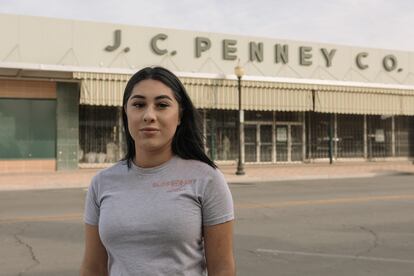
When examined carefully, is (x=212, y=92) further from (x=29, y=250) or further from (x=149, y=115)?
(x=149, y=115)

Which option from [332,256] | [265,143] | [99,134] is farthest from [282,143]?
[332,256]

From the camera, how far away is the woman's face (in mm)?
2033

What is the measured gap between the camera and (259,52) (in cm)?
2419

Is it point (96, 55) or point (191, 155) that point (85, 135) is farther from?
point (191, 155)

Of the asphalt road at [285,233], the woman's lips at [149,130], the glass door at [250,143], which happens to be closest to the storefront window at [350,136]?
the glass door at [250,143]

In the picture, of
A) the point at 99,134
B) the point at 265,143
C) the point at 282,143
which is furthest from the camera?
the point at 282,143

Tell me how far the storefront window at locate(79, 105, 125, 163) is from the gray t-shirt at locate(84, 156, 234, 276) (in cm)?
1999

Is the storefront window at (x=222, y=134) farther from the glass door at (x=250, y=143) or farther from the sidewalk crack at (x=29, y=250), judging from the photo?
the sidewalk crack at (x=29, y=250)

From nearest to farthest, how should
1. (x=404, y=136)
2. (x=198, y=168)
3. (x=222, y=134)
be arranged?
(x=198, y=168) → (x=222, y=134) → (x=404, y=136)

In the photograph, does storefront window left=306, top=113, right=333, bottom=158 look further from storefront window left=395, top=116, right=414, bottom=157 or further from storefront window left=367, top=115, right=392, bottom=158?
storefront window left=395, top=116, right=414, bottom=157

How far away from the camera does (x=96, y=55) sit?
2117cm

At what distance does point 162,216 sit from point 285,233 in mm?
6337

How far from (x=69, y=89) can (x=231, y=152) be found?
27.1 feet

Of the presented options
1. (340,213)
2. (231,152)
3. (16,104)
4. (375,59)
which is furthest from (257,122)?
(340,213)
